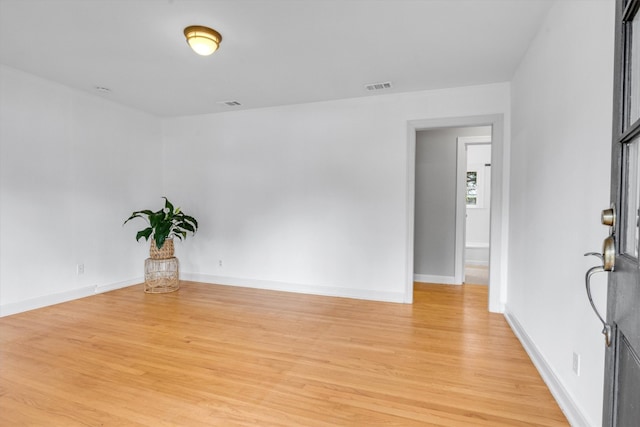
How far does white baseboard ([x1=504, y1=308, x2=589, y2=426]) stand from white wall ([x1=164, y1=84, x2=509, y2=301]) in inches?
56.8

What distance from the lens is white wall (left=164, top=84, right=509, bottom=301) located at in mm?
4039

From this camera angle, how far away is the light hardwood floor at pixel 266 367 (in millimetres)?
1876

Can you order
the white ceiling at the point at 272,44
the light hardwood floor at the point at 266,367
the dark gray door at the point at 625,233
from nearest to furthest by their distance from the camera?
1. the dark gray door at the point at 625,233
2. the light hardwood floor at the point at 266,367
3. the white ceiling at the point at 272,44

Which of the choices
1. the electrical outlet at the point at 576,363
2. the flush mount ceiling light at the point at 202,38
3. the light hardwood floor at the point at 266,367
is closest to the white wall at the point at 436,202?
the light hardwood floor at the point at 266,367

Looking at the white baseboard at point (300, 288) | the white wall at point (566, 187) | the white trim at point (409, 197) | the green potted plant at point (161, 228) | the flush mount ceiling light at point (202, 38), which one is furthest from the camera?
the green potted plant at point (161, 228)

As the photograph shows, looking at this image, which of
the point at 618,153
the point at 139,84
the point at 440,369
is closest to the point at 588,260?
the point at 618,153

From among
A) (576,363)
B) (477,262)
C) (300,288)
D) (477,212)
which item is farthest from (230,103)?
(477,212)

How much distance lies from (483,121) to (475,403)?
2854 millimetres

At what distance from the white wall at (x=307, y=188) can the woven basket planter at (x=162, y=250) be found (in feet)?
1.78

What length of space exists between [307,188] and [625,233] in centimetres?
374

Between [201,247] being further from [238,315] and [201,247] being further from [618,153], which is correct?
[618,153]

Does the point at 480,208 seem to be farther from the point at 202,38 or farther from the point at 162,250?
the point at 202,38

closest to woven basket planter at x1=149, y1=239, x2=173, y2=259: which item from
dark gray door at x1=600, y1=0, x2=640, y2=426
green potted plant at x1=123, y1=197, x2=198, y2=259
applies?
green potted plant at x1=123, y1=197, x2=198, y2=259

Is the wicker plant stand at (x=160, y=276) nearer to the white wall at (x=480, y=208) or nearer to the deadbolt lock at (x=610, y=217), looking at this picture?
the deadbolt lock at (x=610, y=217)
